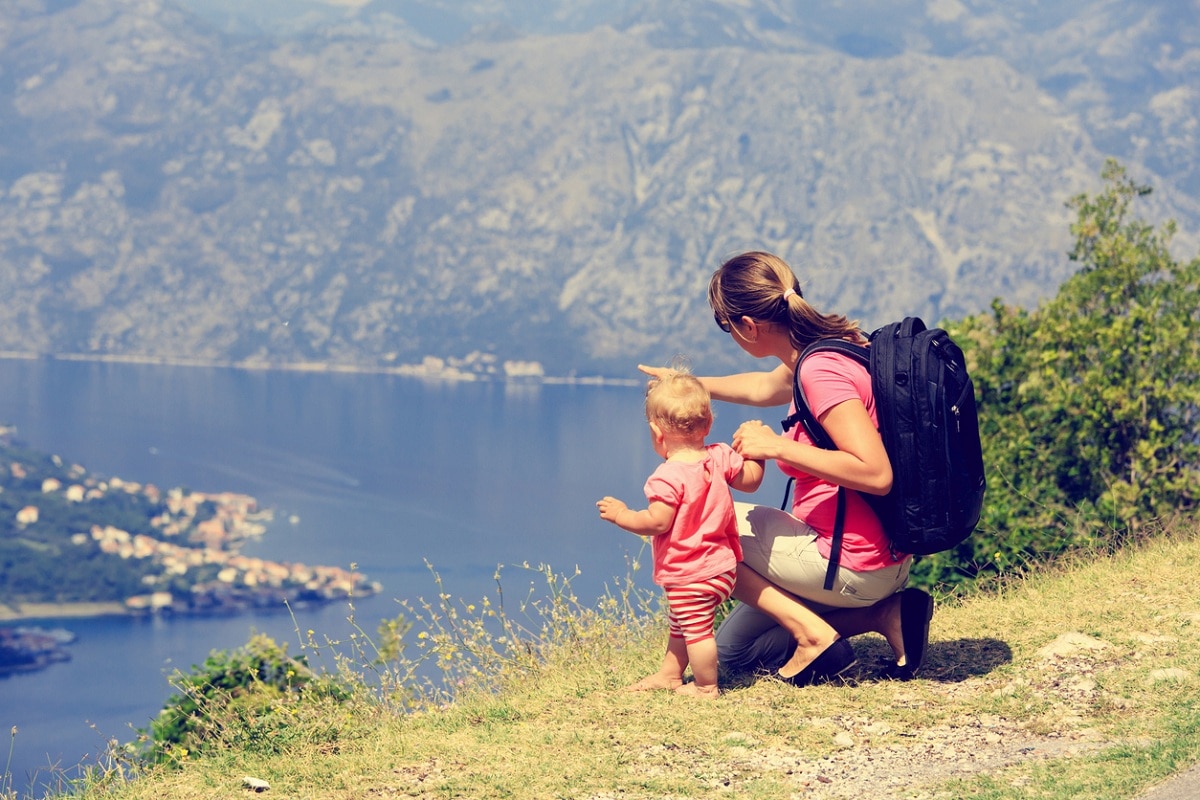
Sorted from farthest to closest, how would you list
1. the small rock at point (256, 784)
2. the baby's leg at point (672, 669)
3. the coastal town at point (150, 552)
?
1. the coastal town at point (150, 552)
2. the baby's leg at point (672, 669)
3. the small rock at point (256, 784)

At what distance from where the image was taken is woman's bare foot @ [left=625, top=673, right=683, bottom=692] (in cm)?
548

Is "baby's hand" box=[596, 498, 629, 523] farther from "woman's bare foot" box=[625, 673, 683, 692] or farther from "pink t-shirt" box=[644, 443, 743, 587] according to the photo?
"woman's bare foot" box=[625, 673, 683, 692]

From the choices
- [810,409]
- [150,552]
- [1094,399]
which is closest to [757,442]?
[810,409]

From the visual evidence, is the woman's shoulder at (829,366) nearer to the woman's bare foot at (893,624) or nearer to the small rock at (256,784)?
the woman's bare foot at (893,624)

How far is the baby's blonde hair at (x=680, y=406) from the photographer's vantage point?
5191 millimetres

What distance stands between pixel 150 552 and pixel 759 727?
127 metres

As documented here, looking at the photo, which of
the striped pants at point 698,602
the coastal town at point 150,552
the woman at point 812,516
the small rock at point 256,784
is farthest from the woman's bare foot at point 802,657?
the coastal town at point 150,552

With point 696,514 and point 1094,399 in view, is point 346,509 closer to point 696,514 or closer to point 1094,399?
point 1094,399

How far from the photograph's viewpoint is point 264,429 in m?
192

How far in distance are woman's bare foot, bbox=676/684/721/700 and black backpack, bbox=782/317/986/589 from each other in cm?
109

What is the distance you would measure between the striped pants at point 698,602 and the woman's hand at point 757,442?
0.59 m

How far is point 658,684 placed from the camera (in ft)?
18.1

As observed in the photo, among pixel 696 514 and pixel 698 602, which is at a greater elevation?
pixel 696 514

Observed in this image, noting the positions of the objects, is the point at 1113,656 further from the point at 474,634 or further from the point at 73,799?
the point at 73,799
